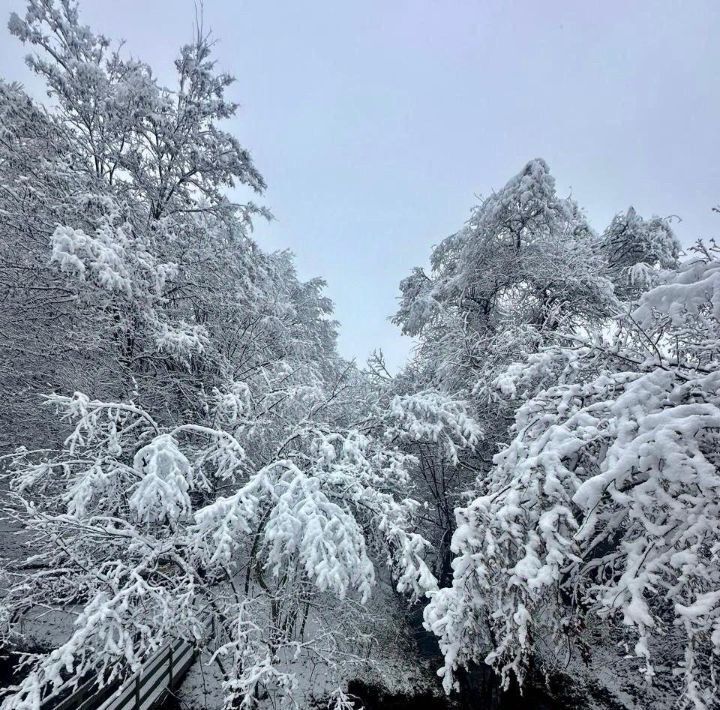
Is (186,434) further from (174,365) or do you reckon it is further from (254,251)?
(254,251)

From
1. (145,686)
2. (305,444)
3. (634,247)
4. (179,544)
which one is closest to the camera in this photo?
(179,544)

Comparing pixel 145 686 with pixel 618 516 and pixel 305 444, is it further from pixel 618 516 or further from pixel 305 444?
pixel 618 516

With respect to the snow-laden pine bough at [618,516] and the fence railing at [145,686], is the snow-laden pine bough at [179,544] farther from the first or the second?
the snow-laden pine bough at [618,516]

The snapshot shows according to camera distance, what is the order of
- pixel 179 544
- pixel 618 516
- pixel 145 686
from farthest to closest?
pixel 145 686
pixel 179 544
pixel 618 516

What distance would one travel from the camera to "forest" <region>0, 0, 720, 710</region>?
252cm

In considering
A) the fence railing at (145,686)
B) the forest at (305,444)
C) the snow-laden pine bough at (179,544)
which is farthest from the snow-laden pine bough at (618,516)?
the fence railing at (145,686)

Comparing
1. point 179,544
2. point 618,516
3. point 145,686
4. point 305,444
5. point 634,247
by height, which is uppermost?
point 634,247

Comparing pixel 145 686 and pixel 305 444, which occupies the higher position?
pixel 305 444

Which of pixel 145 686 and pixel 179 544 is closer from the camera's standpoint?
pixel 179 544

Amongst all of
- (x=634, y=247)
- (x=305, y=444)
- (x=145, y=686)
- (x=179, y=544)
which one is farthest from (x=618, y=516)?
(x=634, y=247)

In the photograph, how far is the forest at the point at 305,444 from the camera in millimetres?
2520

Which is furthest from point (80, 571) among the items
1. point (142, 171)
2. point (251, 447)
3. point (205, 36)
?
point (205, 36)

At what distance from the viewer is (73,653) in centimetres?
356

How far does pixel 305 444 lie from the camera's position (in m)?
6.93
